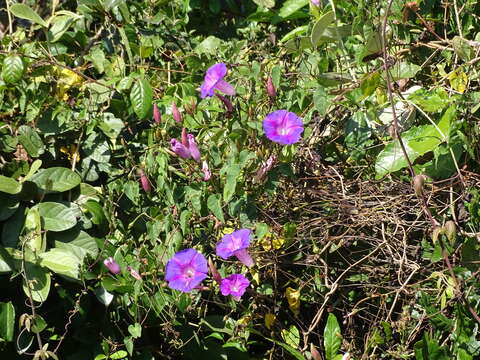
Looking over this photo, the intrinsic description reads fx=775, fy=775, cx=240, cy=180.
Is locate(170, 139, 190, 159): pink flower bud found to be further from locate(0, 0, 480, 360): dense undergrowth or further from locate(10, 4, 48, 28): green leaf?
locate(10, 4, 48, 28): green leaf

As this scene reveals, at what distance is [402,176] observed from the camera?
218 cm

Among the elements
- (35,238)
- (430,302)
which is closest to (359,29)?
(430,302)

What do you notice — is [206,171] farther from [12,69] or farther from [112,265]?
[12,69]

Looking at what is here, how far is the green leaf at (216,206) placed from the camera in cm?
196

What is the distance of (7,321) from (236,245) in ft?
2.39

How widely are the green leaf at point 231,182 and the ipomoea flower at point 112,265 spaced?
1.24 feet

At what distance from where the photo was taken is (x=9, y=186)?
2258 mm

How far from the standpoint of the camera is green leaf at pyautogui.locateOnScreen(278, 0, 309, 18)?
294 centimetres

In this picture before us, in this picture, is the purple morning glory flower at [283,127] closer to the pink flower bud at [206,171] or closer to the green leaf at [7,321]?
the pink flower bud at [206,171]

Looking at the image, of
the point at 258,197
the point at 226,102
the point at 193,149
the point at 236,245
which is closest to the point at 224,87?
the point at 226,102

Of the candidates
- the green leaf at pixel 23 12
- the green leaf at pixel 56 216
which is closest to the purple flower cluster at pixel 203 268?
the green leaf at pixel 56 216

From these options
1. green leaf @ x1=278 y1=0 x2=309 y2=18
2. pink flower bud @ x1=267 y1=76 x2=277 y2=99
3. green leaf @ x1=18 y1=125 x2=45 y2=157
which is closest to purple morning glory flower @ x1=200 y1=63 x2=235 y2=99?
pink flower bud @ x1=267 y1=76 x2=277 y2=99

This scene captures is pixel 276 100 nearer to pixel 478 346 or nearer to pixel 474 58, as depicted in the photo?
pixel 474 58

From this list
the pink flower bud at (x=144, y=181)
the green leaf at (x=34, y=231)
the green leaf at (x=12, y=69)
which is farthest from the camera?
the green leaf at (x=12, y=69)
